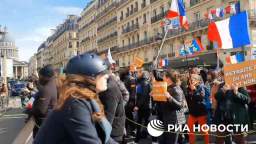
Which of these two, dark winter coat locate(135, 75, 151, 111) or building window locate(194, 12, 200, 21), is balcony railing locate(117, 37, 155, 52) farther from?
dark winter coat locate(135, 75, 151, 111)

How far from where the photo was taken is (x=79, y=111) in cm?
239

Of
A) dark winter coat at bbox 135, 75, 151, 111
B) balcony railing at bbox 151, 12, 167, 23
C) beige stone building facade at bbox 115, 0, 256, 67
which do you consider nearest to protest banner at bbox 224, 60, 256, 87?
dark winter coat at bbox 135, 75, 151, 111

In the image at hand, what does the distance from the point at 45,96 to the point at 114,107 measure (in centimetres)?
113

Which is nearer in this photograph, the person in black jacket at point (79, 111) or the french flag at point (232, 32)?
the person in black jacket at point (79, 111)

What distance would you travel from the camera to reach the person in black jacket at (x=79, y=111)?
236 centimetres

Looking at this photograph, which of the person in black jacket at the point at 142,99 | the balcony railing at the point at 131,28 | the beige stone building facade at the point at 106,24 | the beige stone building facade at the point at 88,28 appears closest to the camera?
the person in black jacket at the point at 142,99

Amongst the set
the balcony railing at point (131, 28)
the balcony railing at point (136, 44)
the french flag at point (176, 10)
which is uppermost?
the balcony railing at point (131, 28)

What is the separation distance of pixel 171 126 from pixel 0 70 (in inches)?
1101

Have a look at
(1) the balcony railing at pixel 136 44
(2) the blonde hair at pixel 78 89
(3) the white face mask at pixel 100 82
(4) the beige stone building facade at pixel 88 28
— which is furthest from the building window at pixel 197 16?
(4) the beige stone building facade at pixel 88 28

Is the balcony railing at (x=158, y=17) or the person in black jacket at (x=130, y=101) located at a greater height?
the balcony railing at (x=158, y=17)

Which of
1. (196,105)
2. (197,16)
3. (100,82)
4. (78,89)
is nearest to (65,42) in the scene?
(197,16)

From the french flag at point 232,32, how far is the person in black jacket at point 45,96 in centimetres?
433

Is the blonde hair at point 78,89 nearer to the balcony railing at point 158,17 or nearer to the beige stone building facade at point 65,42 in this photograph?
the balcony railing at point 158,17

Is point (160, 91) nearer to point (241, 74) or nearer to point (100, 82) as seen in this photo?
point (241, 74)
